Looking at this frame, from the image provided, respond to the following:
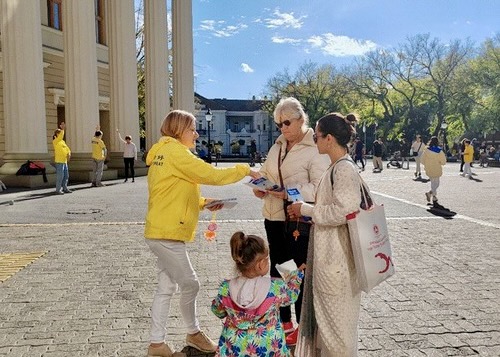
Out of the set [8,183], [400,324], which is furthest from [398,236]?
[8,183]

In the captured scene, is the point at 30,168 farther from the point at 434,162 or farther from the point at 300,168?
the point at 300,168

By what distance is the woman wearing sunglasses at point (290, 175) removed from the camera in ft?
11.8

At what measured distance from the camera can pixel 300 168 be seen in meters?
3.63

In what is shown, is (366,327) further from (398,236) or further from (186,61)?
(186,61)

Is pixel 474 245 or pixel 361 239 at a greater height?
pixel 361 239

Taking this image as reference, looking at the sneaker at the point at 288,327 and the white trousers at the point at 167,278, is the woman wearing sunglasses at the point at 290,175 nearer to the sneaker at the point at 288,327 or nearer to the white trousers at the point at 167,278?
the sneaker at the point at 288,327

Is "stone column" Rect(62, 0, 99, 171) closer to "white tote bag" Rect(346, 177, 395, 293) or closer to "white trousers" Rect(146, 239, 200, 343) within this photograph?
"white trousers" Rect(146, 239, 200, 343)

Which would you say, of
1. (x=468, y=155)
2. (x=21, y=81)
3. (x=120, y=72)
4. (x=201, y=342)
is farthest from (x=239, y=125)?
(x=201, y=342)

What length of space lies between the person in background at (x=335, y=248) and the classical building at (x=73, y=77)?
15.0 metres

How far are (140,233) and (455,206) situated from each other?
26.8 feet

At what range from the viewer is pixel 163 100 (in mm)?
25953

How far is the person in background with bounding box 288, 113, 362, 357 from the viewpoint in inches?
112

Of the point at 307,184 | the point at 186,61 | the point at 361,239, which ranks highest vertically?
the point at 186,61

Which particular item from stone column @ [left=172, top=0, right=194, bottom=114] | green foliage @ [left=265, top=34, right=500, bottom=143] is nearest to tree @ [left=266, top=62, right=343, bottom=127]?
green foliage @ [left=265, top=34, right=500, bottom=143]
